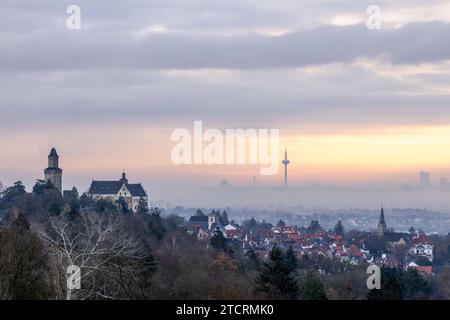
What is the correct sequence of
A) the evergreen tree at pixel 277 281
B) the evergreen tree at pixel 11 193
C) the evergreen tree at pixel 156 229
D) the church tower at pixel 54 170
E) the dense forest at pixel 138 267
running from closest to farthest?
the dense forest at pixel 138 267 → the evergreen tree at pixel 277 281 → the evergreen tree at pixel 156 229 → the evergreen tree at pixel 11 193 → the church tower at pixel 54 170

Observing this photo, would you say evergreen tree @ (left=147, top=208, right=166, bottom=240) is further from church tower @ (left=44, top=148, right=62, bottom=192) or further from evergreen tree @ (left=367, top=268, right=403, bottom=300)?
evergreen tree @ (left=367, top=268, right=403, bottom=300)

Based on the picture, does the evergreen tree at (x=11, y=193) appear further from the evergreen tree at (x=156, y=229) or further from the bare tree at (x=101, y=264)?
the bare tree at (x=101, y=264)

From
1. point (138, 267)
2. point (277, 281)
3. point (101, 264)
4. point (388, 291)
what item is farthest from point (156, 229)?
point (101, 264)

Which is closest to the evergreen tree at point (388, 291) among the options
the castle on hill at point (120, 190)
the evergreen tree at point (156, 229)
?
the evergreen tree at point (156, 229)

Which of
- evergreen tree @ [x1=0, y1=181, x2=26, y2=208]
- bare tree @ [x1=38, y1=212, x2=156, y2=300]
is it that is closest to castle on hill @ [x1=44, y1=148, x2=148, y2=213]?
evergreen tree @ [x1=0, y1=181, x2=26, y2=208]

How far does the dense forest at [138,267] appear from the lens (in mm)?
32562

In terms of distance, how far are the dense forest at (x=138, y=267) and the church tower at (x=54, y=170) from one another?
19.1 m

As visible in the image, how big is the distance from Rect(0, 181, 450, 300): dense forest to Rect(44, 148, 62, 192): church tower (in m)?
19.1

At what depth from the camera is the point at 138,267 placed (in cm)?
4503

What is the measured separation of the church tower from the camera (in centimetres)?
13650

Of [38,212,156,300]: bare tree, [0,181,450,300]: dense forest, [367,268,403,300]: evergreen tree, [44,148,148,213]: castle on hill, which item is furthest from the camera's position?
[44,148,148,213]: castle on hill
